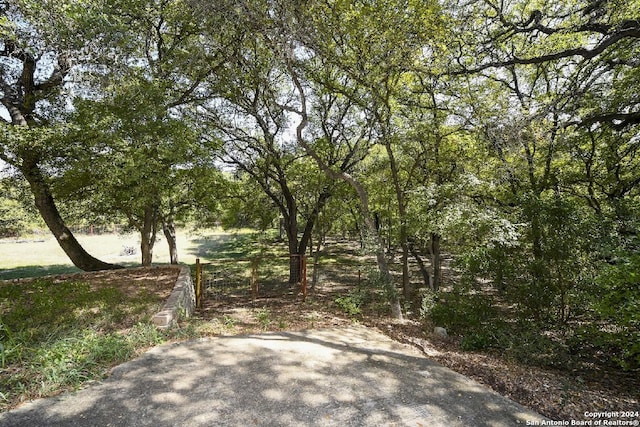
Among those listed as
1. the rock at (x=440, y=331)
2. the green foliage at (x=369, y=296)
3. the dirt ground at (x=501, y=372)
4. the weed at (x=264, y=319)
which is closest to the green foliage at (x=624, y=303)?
the dirt ground at (x=501, y=372)

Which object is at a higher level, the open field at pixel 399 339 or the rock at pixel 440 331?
the open field at pixel 399 339

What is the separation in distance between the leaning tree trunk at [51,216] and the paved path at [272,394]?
18.8ft

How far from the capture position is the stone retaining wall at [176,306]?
5047 millimetres

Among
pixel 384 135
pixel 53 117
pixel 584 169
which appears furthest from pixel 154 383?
pixel 584 169

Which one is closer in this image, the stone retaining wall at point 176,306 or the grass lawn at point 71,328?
the grass lawn at point 71,328

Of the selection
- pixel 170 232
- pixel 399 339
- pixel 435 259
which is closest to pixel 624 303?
pixel 399 339

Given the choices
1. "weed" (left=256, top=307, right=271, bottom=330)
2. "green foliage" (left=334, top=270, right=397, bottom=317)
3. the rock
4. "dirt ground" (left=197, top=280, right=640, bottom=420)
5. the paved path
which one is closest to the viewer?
the paved path

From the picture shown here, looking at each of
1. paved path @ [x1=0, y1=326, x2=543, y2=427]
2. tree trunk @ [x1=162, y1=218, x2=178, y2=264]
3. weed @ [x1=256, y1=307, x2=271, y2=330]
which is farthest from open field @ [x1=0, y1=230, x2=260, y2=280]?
paved path @ [x1=0, y1=326, x2=543, y2=427]

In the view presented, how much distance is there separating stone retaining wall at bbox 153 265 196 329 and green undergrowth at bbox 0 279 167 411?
0.20m

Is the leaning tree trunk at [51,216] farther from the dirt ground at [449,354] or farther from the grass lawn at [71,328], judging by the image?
the grass lawn at [71,328]

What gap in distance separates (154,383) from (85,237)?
31607 mm

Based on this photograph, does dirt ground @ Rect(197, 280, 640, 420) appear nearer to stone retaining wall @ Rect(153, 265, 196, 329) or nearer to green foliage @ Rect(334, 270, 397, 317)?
green foliage @ Rect(334, 270, 397, 317)

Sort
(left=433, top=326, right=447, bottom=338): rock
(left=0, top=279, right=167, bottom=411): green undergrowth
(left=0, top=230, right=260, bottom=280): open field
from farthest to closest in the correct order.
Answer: (left=0, top=230, right=260, bottom=280): open field
(left=433, top=326, right=447, bottom=338): rock
(left=0, top=279, right=167, bottom=411): green undergrowth

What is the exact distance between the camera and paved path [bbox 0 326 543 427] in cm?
288
